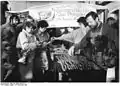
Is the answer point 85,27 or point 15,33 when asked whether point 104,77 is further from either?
point 15,33

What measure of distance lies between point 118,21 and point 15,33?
1.18 meters

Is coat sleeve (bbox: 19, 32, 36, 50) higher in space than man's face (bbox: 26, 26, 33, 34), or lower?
lower

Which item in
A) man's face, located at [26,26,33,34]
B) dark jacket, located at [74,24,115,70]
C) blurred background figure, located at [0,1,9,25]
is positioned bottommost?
dark jacket, located at [74,24,115,70]

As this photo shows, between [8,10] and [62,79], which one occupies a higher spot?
[8,10]

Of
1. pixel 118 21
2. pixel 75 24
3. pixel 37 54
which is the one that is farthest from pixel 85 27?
pixel 37 54

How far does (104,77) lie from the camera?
4.07m

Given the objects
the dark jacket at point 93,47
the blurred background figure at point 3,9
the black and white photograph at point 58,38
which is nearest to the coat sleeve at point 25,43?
the black and white photograph at point 58,38

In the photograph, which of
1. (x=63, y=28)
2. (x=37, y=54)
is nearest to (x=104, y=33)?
(x=63, y=28)

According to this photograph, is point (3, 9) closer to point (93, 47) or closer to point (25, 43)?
point (25, 43)

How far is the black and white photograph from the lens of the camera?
A: 4.05 metres

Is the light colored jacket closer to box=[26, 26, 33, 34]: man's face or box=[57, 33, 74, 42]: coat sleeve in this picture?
box=[57, 33, 74, 42]: coat sleeve

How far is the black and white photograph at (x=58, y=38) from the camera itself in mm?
4051

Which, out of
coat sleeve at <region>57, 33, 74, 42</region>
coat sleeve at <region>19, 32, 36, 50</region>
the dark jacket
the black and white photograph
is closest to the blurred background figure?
the black and white photograph

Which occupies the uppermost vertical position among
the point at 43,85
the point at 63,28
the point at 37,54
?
the point at 63,28
